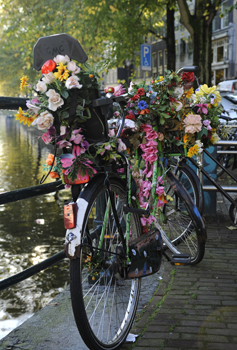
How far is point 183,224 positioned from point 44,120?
232 centimetres

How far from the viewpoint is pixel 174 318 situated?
10.4 feet

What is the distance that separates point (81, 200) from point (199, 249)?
1956 millimetres

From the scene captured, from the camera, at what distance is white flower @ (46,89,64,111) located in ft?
7.33

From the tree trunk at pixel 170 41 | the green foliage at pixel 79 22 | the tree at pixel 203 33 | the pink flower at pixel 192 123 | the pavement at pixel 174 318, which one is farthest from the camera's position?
the green foliage at pixel 79 22

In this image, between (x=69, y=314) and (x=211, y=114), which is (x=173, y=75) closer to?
(x=211, y=114)

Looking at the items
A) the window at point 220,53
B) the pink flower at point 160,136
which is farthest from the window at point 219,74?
the pink flower at point 160,136

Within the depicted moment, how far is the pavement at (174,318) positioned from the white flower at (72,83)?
1.54m

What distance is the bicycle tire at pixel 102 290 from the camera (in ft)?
7.52

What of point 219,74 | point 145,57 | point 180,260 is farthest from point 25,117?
point 219,74

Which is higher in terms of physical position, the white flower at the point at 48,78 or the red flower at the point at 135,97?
the white flower at the point at 48,78

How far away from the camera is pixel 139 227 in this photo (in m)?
3.19

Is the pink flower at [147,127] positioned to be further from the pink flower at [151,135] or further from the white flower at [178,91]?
the white flower at [178,91]

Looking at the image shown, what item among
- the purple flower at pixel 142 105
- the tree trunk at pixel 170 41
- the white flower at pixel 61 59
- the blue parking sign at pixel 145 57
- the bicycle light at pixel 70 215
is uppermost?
the tree trunk at pixel 170 41

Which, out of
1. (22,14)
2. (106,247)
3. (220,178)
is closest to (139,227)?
(106,247)
